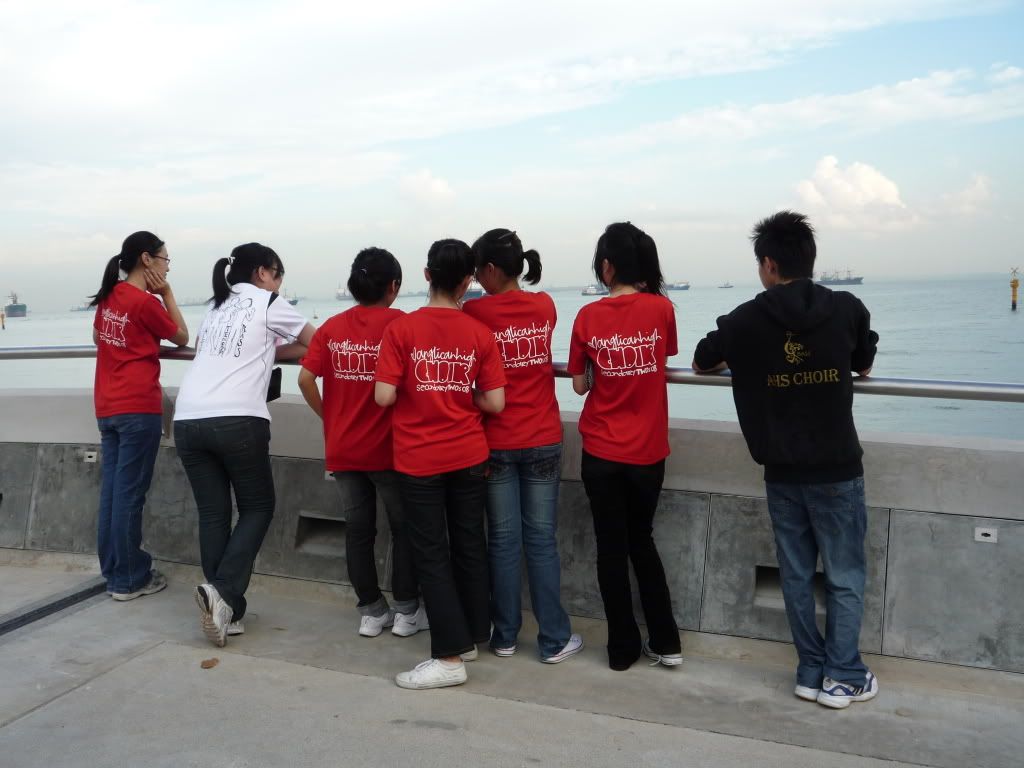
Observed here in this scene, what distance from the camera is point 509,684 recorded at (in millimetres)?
3891

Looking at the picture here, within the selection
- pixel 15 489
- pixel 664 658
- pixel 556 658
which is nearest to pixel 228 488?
pixel 556 658

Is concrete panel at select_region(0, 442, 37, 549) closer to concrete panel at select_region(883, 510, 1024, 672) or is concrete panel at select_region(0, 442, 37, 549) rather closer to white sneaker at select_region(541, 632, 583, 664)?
white sneaker at select_region(541, 632, 583, 664)

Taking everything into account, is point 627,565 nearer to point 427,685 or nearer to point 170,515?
point 427,685

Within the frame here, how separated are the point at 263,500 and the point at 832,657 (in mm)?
2605

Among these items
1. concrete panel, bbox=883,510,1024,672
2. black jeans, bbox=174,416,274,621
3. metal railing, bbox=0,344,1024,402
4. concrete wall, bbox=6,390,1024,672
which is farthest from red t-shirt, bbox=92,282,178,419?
concrete panel, bbox=883,510,1024,672

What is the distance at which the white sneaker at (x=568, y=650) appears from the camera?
13.5 ft

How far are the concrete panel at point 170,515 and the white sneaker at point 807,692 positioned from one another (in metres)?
3.21

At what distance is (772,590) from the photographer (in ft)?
13.9

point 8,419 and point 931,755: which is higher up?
point 8,419

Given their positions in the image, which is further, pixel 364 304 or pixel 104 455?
pixel 104 455

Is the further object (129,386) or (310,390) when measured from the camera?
(129,386)

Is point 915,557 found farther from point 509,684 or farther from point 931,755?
point 509,684

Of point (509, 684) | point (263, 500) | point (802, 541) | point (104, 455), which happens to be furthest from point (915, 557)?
point (104, 455)

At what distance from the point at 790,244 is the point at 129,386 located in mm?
3262
